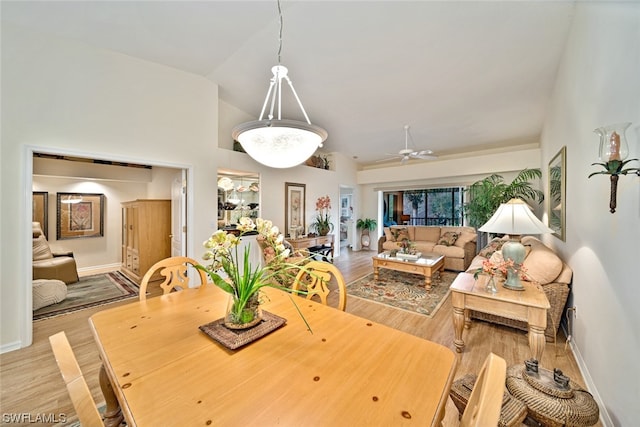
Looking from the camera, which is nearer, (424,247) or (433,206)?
(424,247)

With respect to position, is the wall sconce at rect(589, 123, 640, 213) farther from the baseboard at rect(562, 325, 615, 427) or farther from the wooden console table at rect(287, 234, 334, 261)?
the wooden console table at rect(287, 234, 334, 261)

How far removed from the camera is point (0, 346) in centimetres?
227

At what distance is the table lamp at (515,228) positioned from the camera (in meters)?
2.10

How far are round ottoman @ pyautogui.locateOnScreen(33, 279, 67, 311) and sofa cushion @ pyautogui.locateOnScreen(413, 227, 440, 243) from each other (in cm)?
669

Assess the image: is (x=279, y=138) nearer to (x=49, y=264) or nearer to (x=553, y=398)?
(x=553, y=398)

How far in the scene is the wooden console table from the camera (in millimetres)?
5074

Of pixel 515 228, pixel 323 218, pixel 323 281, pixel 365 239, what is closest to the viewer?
pixel 323 281

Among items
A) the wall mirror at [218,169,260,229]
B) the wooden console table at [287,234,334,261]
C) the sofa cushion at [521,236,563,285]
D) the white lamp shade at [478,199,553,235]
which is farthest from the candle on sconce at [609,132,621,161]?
the wall mirror at [218,169,260,229]

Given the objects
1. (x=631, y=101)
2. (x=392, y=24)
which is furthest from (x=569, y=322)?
(x=392, y=24)

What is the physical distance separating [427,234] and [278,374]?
590 centimetres

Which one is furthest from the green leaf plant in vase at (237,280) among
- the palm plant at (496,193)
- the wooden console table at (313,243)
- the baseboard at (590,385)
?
the palm plant at (496,193)

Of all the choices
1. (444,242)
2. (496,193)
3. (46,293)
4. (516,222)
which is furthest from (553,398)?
(46,293)

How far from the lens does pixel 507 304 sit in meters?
1.96

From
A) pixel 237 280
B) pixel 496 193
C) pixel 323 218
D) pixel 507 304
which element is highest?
pixel 496 193
